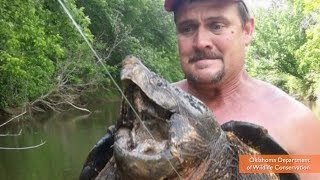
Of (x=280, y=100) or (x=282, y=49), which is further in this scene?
(x=282, y=49)

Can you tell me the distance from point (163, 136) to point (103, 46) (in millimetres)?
14592

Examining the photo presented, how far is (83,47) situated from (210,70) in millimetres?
12895

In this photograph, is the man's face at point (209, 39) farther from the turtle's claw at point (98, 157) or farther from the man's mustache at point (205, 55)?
the turtle's claw at point (98, 157)

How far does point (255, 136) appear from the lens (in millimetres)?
1104

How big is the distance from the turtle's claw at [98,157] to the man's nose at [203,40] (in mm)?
313

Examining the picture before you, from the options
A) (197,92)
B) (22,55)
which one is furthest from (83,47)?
(197,92)

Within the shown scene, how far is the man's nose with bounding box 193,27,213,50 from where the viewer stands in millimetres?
1243

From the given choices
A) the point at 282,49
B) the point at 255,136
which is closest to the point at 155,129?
the point at 255,136

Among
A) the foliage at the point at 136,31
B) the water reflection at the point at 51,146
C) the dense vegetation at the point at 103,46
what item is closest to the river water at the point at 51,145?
the water reflection at the point at 51,146

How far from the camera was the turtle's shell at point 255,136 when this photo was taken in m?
1.09

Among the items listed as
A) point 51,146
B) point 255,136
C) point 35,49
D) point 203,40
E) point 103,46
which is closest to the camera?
point 255,136

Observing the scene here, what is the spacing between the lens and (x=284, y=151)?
3.74 ft

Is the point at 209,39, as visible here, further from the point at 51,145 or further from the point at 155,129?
Answer: the point at 51,145

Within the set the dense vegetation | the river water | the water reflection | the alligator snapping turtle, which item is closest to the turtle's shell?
the alligator snapping turtle
